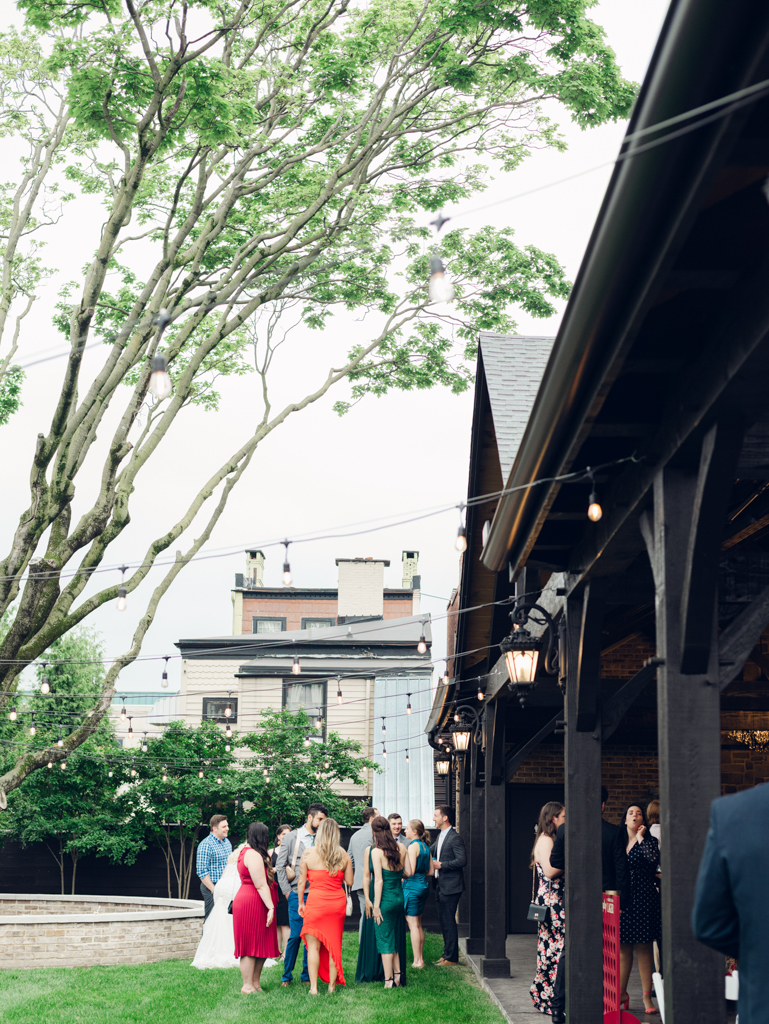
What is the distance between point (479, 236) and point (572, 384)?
8.10 meters

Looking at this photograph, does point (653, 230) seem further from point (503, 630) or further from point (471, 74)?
point (503, 630)

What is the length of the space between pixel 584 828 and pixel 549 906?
1895 mm

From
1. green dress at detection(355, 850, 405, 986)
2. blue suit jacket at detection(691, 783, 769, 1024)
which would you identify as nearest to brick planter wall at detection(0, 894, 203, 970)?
green dress at detection(355, 850, 405, 986)

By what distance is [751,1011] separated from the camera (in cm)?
217

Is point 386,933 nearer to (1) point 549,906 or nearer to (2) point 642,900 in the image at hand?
(1) point 549,906

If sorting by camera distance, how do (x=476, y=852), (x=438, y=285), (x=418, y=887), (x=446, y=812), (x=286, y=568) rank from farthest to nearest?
(x=476, y=852), (x=446, y=812), (x=418, y=887), (x=286, y=568), (x=438, y=285)

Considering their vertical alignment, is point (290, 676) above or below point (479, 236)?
below

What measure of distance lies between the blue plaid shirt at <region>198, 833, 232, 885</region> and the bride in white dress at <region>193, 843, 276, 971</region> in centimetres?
13

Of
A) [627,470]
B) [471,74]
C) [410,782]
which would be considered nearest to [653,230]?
[627,470]

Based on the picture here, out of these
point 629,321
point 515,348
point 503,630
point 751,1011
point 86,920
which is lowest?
point 86,920

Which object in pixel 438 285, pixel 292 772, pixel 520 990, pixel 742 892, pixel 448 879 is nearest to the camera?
pixel 742 892

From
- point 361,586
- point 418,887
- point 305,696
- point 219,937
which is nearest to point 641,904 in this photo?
point 418,887

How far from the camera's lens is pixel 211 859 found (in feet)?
34.9

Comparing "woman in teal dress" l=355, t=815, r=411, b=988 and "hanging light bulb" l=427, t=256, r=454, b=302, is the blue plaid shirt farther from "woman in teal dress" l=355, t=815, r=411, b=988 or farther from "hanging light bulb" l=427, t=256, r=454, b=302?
"hanging light bulb" l=427, t=256, r=454, b=302
